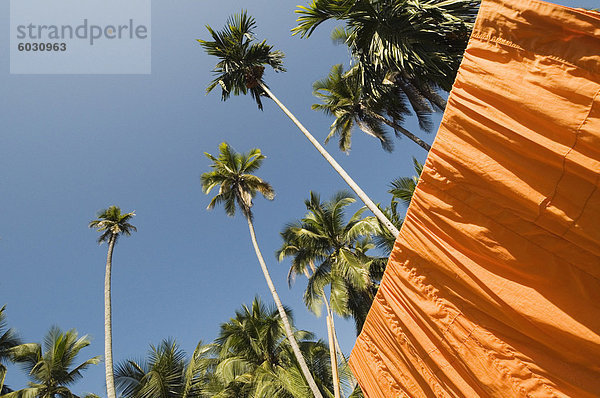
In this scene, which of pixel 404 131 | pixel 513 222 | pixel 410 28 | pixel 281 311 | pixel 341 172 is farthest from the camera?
pixel 281 311

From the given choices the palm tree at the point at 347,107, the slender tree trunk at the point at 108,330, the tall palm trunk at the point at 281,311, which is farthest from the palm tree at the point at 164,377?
the palm tree at the point at 347,107

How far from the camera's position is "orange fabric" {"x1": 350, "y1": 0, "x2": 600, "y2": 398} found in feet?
6.15

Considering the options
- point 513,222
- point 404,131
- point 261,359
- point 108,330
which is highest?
point 108,330

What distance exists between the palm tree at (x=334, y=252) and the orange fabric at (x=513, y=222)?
12322 millimetres

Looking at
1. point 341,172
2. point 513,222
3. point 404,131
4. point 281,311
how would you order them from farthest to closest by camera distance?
point 281,311, point 404,131, point 341,172, point 513,222

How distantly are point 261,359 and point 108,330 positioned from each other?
8.20 metres

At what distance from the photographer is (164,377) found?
13734 mm

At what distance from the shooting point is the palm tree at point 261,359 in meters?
13.8

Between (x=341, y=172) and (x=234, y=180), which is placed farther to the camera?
(x=234, y=180)

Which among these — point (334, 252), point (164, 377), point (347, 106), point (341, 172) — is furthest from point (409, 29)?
point (164, 377)

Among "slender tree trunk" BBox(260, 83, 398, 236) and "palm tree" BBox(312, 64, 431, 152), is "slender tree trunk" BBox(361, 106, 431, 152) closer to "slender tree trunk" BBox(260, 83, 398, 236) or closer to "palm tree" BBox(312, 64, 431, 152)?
"palm tree" BBox(312, 64, 431, 152)

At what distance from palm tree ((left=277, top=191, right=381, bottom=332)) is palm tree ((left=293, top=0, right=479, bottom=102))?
28.6 feet

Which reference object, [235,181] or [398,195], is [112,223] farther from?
[398,195]

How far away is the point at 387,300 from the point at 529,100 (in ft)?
6.12
